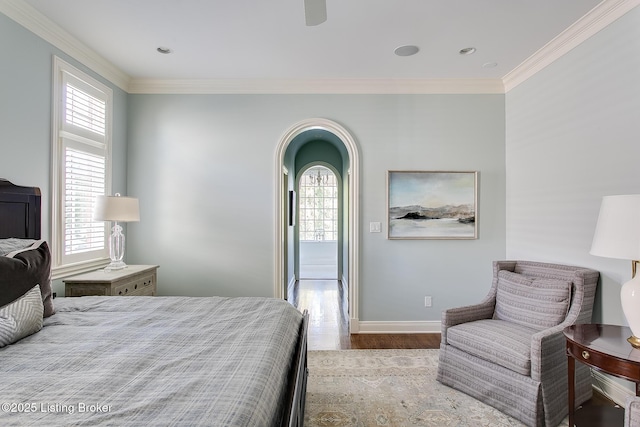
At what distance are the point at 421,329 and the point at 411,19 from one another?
3135 mm

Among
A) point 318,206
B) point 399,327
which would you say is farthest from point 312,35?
point 318,206

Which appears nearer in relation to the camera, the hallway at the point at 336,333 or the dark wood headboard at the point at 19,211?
the dark wood headboard at the point at 19,211

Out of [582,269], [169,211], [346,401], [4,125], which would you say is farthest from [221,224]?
[582,269]

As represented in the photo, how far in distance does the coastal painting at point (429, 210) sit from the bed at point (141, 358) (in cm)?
207

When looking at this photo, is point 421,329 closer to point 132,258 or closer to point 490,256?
point 490,256

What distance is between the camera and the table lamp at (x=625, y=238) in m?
1.72

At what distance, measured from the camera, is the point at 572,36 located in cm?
275

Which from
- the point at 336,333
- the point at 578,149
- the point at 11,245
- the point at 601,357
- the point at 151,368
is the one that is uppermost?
the point at 578,149

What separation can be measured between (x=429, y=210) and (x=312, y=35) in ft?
7.33

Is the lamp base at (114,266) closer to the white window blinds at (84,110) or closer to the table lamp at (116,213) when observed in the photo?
the table lamp at (116,213)

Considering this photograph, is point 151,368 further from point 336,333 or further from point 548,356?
point 336,333

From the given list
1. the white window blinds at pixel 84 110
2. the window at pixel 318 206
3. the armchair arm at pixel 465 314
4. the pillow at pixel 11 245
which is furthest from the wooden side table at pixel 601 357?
the window at pixel 318 206

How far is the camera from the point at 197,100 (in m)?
3.83

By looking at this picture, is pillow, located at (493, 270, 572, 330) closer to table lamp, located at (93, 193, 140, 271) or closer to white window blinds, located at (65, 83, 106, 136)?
table lamp, located at (93, 193, 140, 271)
